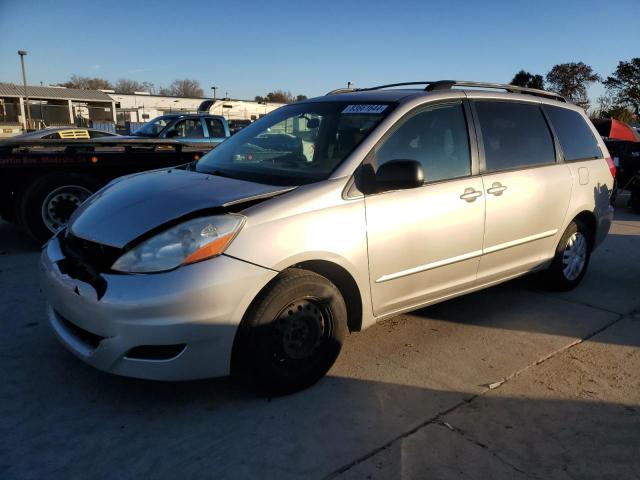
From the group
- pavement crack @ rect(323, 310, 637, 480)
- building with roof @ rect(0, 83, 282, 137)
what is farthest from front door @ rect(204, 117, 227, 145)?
building with roof @ rect(0, 83, 282, 137)

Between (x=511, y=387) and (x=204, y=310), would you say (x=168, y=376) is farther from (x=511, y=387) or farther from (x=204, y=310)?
(x=511, y=387)

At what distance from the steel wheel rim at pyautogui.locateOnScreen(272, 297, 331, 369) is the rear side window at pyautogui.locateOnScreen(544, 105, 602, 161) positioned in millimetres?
2948

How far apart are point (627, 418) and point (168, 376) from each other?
2.53m

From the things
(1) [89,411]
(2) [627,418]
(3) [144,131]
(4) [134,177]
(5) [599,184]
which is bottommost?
(2) [627,418]

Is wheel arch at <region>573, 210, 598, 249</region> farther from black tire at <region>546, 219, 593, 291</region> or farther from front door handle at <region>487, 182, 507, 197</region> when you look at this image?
front door handle at <region>487, 182, 507, 197</region>

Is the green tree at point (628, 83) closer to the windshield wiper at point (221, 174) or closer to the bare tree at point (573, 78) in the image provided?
the bare tree at point (573, 78)

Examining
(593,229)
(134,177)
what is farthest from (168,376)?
(593,229)

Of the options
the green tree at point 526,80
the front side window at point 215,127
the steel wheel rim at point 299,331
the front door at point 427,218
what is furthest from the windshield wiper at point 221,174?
the green tree at point 526,80

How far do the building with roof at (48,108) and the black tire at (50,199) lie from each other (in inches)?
1275

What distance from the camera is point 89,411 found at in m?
2.84

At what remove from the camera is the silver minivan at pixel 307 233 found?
2625 mm

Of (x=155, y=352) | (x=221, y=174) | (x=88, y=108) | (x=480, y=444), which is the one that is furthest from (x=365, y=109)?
(x=88, y=108)

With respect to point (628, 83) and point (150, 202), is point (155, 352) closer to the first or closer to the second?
point (150, 202)

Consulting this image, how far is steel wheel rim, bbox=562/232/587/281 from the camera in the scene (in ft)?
15.8
